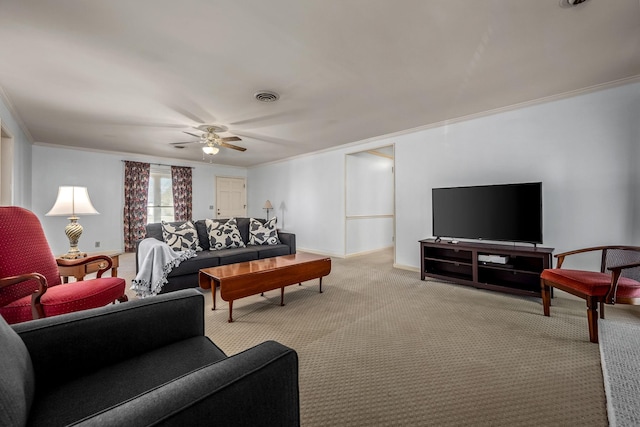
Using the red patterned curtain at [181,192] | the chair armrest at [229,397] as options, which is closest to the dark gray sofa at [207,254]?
the chair armrest at [229,397]

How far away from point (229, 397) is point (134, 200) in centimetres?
702

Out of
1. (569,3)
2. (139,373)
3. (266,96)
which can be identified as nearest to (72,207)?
(266,96)

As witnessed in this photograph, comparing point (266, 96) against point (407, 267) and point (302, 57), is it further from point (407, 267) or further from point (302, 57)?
point (407, 267)

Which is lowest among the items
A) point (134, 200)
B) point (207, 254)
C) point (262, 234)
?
point (207, 254)

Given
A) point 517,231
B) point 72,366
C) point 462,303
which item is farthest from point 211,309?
point 517,231

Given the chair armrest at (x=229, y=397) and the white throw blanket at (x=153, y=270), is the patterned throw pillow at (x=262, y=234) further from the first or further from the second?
the chair armrest at (x=229, y=397)

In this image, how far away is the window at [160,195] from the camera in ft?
22.5

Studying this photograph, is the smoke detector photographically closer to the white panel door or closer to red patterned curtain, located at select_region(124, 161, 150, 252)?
red patterned curtain, located at select_region(124, 161, 150, 252)

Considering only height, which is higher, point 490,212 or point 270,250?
point 490,212

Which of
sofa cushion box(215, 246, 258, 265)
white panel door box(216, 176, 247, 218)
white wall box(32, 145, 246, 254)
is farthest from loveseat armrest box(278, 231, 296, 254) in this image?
white wall box(32, 145, 246, 254)

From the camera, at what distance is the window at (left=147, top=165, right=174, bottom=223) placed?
6863 millimetres

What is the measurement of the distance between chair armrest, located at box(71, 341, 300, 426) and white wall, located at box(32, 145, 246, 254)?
6.77 m

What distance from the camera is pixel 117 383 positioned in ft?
3.31

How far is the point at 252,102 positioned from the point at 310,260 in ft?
6.53
